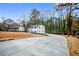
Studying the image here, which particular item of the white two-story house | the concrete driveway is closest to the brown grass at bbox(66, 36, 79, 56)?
A: the concrete driveway

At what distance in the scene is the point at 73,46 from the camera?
77.4 inches

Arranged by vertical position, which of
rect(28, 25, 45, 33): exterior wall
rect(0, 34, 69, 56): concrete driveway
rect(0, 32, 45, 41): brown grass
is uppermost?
rect(28, 25, 45, 33): exterior wall

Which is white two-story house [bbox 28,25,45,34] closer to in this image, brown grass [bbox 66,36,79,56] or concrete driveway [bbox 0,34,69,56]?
concrete driveway [bbox 0,34,69,56]

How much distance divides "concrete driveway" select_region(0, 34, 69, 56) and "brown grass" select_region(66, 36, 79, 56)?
0.04 meters

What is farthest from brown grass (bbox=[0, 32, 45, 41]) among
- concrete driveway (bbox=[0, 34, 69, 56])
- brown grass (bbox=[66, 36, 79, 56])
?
brown grass (bbox=[66, 36, 79, 56])

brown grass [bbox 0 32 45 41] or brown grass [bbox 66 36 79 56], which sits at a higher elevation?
brown grass [bbox 0 32 45 41]

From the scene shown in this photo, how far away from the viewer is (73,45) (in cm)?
197

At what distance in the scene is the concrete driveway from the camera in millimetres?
1943

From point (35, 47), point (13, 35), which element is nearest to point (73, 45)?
point (35, 47)

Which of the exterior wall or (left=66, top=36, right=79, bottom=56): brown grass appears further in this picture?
the exterior wall

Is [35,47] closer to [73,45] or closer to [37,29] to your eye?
[37,29]

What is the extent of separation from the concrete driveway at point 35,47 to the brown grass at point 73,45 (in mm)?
43

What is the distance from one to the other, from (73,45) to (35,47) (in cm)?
42

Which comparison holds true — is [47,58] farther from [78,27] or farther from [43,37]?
[78,27]
